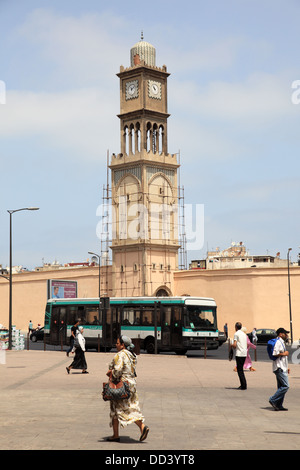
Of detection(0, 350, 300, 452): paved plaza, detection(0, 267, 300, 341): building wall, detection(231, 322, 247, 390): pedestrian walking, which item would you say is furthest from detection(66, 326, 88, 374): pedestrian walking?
detection(0, 267, 300, 341): building wall

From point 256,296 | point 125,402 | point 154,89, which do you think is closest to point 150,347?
point 125,402

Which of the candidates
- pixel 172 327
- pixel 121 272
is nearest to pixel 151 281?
pixel 121 272

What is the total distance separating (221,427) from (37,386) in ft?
27.6

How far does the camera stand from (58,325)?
140 feet

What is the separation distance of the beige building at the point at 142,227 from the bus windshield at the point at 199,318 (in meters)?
26.8

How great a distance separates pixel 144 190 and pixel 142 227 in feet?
11.8

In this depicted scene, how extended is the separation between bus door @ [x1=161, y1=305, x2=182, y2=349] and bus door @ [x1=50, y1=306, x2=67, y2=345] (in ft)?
25.7

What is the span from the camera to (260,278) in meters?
62.2

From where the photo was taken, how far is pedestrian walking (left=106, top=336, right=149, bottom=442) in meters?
10.9

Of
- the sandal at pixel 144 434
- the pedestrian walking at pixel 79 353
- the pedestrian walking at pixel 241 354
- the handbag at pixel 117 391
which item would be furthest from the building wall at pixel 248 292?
the sandal at pixel 144 434

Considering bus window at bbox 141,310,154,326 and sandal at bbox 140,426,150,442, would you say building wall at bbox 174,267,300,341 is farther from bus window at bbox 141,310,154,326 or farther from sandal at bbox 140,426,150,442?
sandal at bbox 140,426,150,442

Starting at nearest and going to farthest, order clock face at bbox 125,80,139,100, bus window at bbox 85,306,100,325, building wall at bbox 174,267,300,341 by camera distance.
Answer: bus window at bbox 85,306,100,325 < building wall at bbox 174,267,300,341 < clock face at bbox 125,80,139,100

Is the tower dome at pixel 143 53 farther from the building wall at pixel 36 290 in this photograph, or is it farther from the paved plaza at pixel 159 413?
the paved plaza at pixel 159 413
